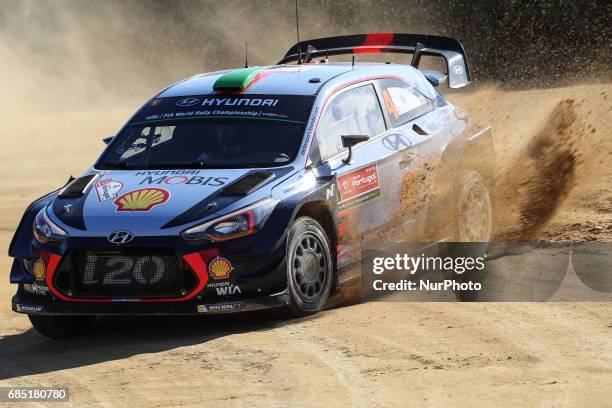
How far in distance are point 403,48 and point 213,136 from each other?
8.38ft

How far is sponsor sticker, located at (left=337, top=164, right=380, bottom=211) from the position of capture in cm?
796

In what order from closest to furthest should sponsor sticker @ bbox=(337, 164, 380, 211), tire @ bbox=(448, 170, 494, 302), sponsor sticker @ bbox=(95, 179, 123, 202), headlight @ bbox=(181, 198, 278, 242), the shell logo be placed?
headlight @ bbox=(181, 198, 278, 242)
the shell logo
sponsor sticker @ bbox=(95, 179, 123, 202)
sponsor sticker @ bbox=(337, 164, 380, 211)
tire @ bbox=(448, 170, 494, 302)

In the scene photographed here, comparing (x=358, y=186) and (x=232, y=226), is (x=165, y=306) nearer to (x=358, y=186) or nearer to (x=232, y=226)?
(x=232, y=226)

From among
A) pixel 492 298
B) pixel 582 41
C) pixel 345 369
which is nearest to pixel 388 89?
pixel 492 298

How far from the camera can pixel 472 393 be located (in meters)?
5.75

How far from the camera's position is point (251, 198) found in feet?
24.1

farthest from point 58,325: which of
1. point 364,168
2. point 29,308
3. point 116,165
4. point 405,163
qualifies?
point 405,163

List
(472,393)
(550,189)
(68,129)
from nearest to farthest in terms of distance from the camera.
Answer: (472,393) → (550,189) → (68,129)

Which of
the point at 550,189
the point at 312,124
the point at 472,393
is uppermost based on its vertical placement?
the point at 312,124

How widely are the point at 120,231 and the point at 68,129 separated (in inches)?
606

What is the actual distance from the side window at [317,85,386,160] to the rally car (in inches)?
0.4

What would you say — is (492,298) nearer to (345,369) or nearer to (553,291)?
(553,291)

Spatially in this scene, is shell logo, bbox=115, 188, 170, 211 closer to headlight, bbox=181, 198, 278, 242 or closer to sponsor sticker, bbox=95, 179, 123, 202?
sponsor sticker, bbox=95, 179, 123, 202

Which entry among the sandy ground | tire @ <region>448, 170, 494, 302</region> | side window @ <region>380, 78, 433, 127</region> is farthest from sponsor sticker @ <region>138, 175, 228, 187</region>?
tire @ <region>448, 170, 494, 302</region>
